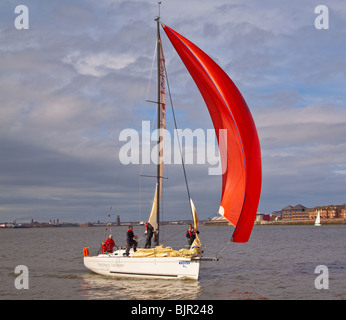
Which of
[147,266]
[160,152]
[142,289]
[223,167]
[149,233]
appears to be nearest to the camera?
[223,167]

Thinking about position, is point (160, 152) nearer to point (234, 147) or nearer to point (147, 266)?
point (234, 147)

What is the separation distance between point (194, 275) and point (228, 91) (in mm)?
8422

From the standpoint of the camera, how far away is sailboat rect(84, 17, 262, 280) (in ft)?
61.6

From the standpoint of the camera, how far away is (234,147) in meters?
19.1

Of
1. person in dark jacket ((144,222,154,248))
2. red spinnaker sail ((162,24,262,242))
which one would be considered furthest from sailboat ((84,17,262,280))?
person in dark jacket ((144,222,154,248))

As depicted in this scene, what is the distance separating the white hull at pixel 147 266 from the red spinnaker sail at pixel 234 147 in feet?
8.78

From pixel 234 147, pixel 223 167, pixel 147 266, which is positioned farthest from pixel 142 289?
pixel 234 147

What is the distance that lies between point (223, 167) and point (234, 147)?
1.07 m

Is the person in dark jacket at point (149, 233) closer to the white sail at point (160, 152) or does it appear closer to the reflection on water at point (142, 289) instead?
the white sail at point (160, 152)

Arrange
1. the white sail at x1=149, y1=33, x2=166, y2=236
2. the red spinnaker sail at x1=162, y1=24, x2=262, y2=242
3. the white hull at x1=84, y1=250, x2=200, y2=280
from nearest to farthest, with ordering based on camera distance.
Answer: the red spinnaker sail at x1=162, y1=24, x2=262, y2=242, the white hull at x1=84, y1=250, x2=200, y2=280, the white sail at x1=149, y1=33, x2=166, y2=236

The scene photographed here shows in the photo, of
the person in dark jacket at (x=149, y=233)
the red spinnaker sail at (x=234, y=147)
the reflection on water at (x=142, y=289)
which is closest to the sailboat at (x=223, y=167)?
the red spinnaker sail at (x=234, y=147)

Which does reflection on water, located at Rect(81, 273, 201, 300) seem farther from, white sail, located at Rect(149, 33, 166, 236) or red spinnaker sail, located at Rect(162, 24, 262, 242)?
red spinnaker sail, located at Rect(162, 24, 262, 242)

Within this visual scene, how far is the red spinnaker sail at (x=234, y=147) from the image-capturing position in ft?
61.4

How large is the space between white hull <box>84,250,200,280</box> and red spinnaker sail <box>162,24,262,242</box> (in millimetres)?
2675
